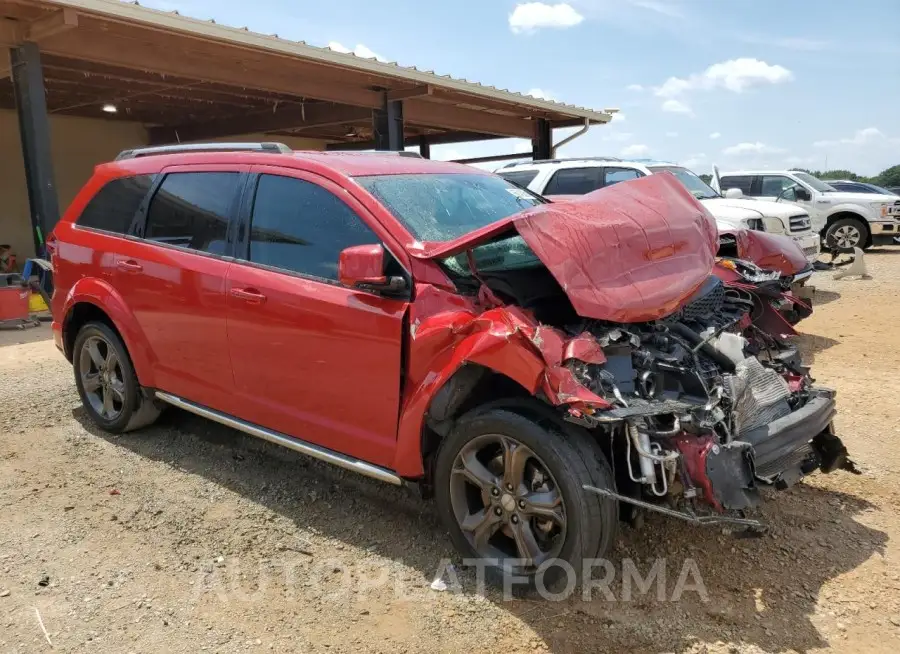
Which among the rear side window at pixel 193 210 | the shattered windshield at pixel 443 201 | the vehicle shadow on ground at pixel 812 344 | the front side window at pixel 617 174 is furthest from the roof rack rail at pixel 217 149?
the front side window at pixel 617 174

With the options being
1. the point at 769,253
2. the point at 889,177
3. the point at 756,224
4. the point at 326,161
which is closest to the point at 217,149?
the point at 326,161

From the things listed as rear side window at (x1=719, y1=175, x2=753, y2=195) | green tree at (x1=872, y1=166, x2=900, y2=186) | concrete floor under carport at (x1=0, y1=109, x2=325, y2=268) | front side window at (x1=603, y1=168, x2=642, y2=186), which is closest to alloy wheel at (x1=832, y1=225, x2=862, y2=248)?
rear side window at (x1=719, y1=175, x2=753, y2=195)

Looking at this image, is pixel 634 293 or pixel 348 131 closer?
pixel 634 293

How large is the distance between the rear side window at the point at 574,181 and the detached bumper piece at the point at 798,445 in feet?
21.3

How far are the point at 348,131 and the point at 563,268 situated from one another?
1772 centimetres

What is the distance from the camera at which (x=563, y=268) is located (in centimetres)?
290

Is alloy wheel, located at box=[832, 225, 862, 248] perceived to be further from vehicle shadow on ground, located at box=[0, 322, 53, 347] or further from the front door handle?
the front door handle

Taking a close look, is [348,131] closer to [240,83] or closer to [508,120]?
[508,120]

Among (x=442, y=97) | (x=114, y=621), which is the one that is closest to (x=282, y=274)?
(x=114, y=621)

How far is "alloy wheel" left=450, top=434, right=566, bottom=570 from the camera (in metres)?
2.89

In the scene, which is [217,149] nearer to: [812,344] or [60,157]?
[812,344]

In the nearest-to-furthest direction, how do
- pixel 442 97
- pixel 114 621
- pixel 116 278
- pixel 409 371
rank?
pixel 114 621 < pixel 409 371 < pixel 116 278 < pixel 442 97

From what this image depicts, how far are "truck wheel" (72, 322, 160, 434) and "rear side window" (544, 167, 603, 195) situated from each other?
20.6 ft

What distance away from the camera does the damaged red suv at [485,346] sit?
2.75 metres
